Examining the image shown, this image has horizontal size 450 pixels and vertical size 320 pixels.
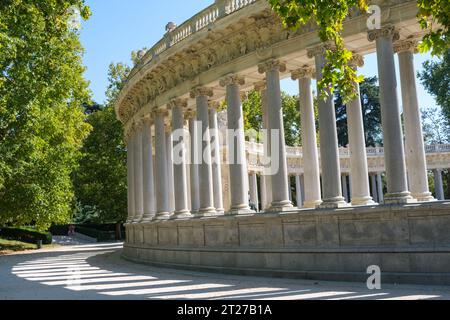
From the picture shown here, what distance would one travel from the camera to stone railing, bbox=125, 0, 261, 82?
3266cm

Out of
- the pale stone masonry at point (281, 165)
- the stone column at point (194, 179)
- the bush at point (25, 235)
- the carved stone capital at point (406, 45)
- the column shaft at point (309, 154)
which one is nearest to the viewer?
the pale stone masonry at point (281, 165)

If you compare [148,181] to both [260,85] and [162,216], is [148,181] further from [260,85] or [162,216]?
[260,85]

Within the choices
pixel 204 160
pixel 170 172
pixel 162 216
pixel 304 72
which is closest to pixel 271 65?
pixel 304 72

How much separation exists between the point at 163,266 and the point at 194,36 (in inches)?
642

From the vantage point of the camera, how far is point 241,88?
3741 cm

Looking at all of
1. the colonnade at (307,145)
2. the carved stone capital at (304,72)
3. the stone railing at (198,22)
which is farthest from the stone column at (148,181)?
the carved stone capital at (304,72)

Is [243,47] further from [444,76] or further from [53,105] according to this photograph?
[444,76]

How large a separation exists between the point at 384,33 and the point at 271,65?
7218 mm

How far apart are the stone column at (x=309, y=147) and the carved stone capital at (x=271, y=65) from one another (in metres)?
2.05

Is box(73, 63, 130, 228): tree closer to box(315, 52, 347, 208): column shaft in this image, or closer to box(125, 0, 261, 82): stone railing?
box(125, 0, 261, 82): stone railing

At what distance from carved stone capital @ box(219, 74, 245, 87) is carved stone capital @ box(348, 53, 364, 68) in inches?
282

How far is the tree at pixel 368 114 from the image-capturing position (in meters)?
103

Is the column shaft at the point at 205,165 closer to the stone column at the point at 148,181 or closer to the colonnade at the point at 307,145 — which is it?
the colonnade at the point at 307,145
